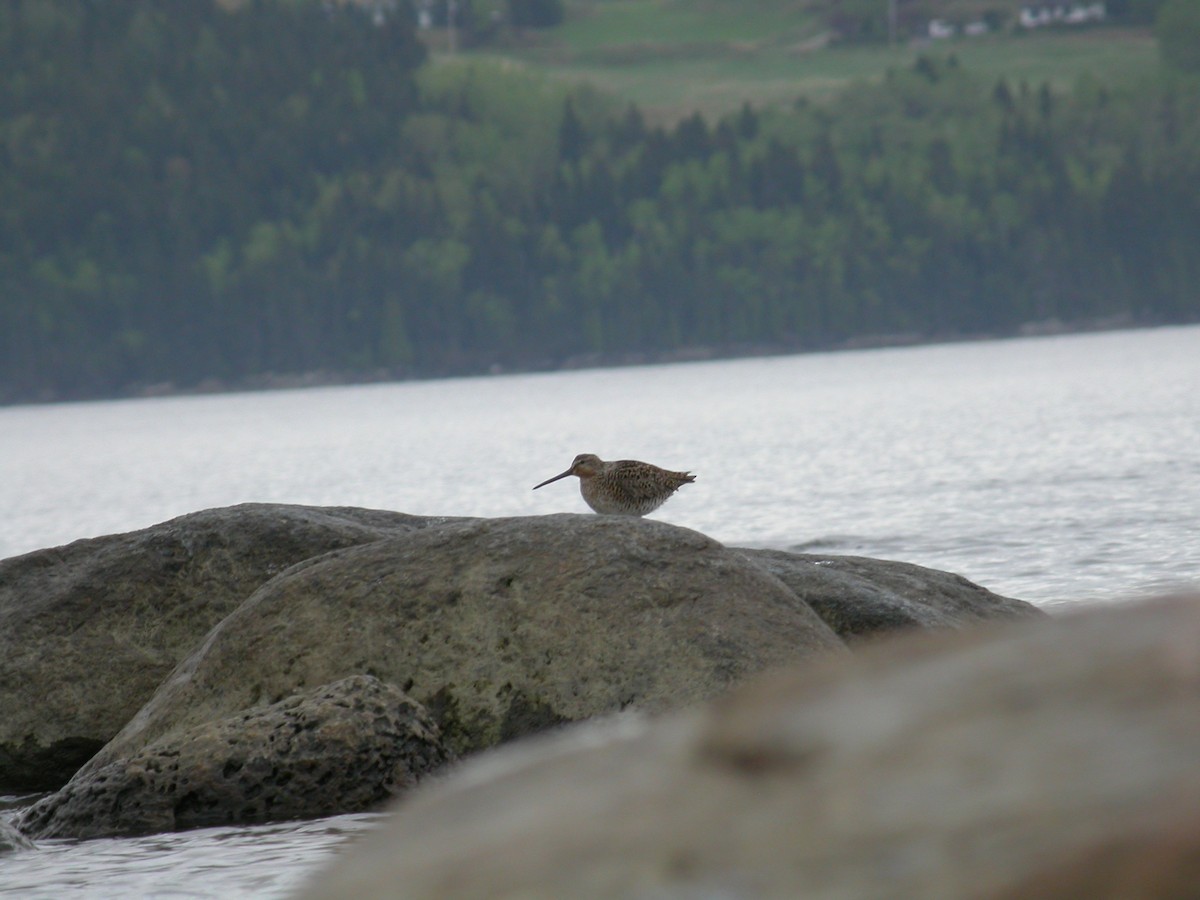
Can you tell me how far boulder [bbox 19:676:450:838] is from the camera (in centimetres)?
717

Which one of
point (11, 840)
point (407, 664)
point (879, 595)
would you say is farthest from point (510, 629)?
point (11, 840)

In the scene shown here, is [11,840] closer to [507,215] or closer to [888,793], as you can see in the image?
[888,793]

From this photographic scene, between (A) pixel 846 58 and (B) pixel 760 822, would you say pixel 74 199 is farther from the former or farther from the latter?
(B) pixel 760 822

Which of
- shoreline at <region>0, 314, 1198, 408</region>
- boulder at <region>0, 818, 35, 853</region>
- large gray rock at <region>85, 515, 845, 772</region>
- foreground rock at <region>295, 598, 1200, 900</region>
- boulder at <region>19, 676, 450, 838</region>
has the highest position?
foreground rock at <region>295, 598, 1200, 900</region>

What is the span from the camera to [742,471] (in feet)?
114

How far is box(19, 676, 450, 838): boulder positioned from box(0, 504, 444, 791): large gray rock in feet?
5.80

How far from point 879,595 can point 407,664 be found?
239 centimetres

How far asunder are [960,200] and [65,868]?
137965 mm

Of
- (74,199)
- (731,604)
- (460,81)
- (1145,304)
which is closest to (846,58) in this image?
(460,81)

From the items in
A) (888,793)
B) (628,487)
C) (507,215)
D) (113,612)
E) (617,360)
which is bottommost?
(617,360)

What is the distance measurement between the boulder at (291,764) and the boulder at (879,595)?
6.12 ft

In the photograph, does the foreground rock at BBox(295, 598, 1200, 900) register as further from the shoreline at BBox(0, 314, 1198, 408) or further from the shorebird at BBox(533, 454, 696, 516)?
the shoreline at BBox(0, 314, 1198, 408)

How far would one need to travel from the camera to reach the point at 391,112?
156000 mm

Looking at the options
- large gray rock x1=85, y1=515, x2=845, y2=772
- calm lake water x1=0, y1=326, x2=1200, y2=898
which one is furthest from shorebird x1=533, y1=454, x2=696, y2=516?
calm lake water x1=0, y1=326, x2=1200, y2=898
